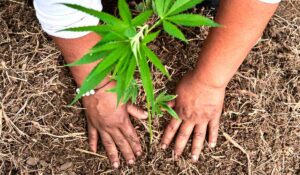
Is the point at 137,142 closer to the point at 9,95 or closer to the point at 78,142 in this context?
the point at 78,142

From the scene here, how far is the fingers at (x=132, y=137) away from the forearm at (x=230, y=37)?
28 cm

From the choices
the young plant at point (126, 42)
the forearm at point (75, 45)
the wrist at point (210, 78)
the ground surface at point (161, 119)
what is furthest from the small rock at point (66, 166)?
the young plant at point (126, 42)

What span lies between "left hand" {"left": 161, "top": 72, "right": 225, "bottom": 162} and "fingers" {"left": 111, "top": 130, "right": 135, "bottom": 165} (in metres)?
0.11

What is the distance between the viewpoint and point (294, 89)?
5.15 feet

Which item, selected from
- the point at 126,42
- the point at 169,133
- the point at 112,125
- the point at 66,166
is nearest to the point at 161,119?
the point at 169,133

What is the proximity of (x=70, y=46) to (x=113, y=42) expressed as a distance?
1.59ft

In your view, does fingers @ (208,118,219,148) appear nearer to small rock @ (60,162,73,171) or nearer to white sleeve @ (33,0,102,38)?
small rock @ (60,162,73,171)

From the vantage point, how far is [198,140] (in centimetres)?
148

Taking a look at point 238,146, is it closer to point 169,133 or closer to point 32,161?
point 169,133

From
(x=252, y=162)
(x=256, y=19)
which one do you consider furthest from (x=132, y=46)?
(x=252, y=162)

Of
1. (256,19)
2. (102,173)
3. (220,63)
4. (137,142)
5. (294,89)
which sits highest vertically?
(256,19)

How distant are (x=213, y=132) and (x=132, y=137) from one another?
0.26 m

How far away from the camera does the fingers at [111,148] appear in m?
1.48

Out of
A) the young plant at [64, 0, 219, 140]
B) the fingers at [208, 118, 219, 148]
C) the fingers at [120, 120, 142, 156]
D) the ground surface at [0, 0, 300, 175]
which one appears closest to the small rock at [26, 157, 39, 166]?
the ground surface at [0, 0, 300, 175]
